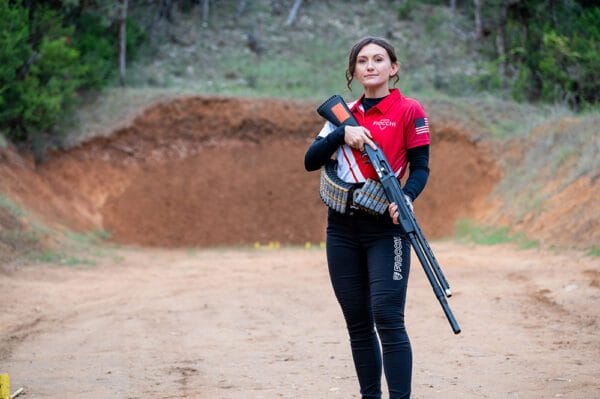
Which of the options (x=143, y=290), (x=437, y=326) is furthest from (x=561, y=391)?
(x=143, y=290)

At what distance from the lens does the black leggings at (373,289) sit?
4867 mm

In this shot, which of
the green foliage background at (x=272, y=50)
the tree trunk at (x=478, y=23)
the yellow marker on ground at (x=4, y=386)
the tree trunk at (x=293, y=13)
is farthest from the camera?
the tree trunk at (x=293, y=13)

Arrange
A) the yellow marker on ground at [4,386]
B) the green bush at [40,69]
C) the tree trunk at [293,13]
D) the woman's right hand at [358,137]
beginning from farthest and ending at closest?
the tree trunk at [293,13]
the green bush at [40,69]
the woman's right hand at [358,137]
the yellow marker on ground at [4,386]

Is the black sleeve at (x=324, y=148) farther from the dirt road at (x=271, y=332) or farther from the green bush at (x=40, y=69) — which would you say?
the green bush at (x=40, y=69)

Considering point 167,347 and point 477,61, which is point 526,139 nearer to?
point 477,61

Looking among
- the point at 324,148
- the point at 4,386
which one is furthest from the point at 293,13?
the point at 4,386

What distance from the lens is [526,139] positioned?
24266 millimetres

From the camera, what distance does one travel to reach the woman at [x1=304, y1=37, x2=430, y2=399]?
16.0ft

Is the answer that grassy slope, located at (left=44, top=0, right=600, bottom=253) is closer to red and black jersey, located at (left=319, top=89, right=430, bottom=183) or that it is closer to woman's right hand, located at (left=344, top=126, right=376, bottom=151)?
red and black jersey, located at (left=319, top=89, right=430, bottom=183)

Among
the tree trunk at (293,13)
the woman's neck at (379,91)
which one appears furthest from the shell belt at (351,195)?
the tree trunk at (293,13)

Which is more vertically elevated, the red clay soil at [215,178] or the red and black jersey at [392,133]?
the red and black jersey at [392,133]

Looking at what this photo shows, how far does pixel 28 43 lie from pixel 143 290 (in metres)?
11.3

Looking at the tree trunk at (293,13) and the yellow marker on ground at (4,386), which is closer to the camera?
the yellow marker on ground at (4,386)

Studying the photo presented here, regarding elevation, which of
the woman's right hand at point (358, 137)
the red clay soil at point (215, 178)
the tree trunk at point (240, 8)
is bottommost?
the red clay soil at point (215, 178)
